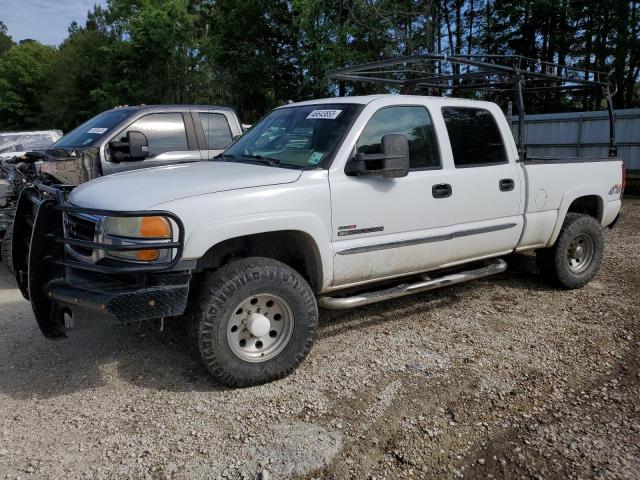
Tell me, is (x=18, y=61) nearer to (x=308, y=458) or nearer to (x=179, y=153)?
(x=179, y=153)

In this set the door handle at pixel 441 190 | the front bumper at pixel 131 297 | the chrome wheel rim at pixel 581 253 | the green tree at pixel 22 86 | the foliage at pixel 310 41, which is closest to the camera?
the front bumper at pixel 131 297

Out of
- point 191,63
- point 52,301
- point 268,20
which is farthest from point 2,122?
point 52,301

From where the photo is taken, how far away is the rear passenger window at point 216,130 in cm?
700

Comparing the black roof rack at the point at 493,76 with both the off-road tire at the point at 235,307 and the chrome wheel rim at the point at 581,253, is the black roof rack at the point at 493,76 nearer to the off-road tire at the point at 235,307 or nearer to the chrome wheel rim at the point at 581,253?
the chrome wheel rim at the point at 581,253

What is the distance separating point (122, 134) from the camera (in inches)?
252

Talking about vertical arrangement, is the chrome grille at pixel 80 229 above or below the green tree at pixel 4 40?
below

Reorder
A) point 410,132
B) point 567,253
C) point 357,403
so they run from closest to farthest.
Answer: point 357,403 → point 410,132 → point 567,253

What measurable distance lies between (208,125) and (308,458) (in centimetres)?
510

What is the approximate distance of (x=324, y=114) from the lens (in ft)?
14.1

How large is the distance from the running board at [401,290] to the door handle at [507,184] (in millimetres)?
714

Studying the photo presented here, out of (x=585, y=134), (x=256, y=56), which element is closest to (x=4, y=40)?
(x=256, y=56)

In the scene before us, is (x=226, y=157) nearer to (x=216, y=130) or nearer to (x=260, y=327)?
(x=260, y=327)

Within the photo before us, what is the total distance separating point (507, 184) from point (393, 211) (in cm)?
142

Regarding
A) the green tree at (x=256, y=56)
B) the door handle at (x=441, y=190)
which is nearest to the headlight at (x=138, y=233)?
the door handle at (x=441, y=190)
